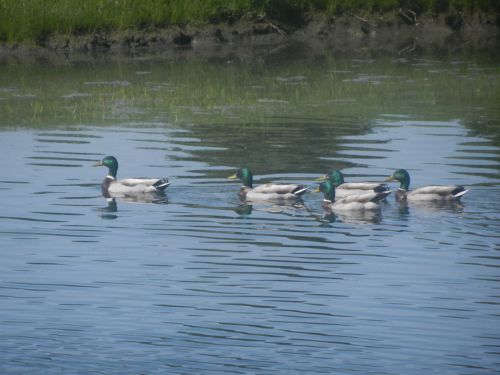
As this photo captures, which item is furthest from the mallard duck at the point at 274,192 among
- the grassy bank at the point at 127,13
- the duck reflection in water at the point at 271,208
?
the grassy bank at the point at 127,13

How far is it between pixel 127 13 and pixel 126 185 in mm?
15699

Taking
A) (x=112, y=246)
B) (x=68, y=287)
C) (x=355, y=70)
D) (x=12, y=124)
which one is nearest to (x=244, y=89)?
(x=355, y=70)

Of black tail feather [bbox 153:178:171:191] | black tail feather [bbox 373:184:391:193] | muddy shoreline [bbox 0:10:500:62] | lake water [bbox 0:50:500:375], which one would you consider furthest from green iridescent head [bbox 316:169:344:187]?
muddy shoreline [bbox 0:10:500:62]

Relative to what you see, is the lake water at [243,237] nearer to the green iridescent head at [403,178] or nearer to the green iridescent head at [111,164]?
the green iridescent head at [111,164]

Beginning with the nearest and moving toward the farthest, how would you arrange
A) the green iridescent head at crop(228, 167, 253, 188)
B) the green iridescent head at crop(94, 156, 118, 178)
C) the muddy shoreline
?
the green iridescent head at crop(228, 167, 253, 188), the green iridescent head at crop(94, 156, 118, 178), the muddy shoreline

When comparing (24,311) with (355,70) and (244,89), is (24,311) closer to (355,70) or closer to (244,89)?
(244,89)

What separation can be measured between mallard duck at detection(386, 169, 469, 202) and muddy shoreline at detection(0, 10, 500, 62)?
15.3m

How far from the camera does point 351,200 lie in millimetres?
16078

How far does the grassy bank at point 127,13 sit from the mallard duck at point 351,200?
647 inches

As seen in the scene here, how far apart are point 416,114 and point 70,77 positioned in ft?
27.1

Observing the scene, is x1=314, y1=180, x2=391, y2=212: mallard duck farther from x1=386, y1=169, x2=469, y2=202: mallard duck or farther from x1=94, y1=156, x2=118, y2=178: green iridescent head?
x1=94, y1=156, x2=118, y2=178: green iridescent head

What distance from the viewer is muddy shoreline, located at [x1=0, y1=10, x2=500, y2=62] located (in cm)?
3167

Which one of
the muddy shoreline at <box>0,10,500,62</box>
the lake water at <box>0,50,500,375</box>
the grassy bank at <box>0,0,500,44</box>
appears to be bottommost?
the lake water at <box>0,50,500,375</box>

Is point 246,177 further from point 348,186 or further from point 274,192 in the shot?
point 348,186
